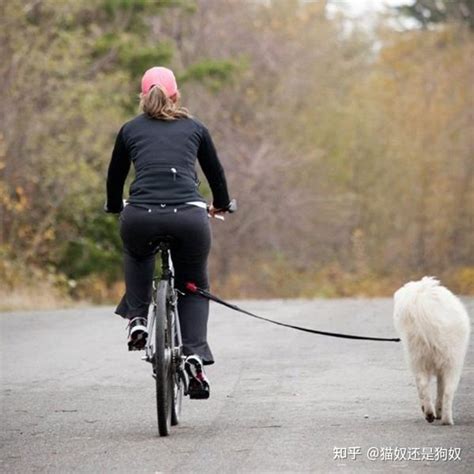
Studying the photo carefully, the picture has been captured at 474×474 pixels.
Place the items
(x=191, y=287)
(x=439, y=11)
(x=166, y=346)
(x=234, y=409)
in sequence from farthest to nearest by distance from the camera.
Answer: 1. (x=439, y=11)
2. (x=234, y=409)
3. (x=191, y=287)
4. (x=166, y=346)

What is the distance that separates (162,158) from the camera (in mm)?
8438

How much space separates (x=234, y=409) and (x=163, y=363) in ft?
4.93

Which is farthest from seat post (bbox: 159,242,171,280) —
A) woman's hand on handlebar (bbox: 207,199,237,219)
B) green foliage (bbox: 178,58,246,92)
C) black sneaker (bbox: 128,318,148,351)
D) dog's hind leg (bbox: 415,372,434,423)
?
green foliage (bbox: 178,58,246,92)

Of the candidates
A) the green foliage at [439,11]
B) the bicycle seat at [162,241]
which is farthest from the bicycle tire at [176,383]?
the green foliage at [439,11]

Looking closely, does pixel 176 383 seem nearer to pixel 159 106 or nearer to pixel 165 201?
pixel 165 201

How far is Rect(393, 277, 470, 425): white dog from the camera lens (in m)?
8.38

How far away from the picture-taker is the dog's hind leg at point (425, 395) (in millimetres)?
8445

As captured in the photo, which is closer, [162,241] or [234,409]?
[162,241]

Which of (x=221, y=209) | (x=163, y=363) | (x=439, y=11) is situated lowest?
(x=163, y=363)

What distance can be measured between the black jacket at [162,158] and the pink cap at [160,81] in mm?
178

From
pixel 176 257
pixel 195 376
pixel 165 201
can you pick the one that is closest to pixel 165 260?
pixel 176 257

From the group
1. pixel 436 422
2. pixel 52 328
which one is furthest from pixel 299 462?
pixel 52 328

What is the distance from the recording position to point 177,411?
866 cm

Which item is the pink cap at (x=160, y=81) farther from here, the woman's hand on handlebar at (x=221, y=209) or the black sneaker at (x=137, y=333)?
the black sneaker at (x=137, y=333)
